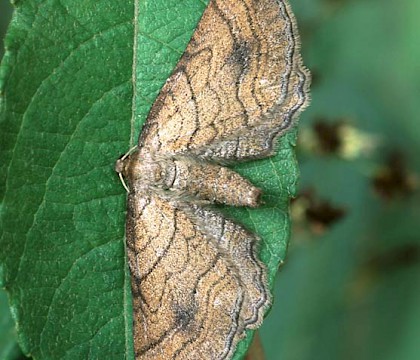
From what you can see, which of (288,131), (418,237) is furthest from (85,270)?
(418,237)

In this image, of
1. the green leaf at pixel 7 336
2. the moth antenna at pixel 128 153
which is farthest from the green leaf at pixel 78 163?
the green leaf at pixel 7 336

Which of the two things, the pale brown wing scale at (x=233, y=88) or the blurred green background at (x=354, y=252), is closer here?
the pale brown wing scale at (x=233, y=88)

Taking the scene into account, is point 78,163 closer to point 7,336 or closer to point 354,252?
point 7,336

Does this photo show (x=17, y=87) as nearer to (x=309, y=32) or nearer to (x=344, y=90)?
(x=309, y=32)

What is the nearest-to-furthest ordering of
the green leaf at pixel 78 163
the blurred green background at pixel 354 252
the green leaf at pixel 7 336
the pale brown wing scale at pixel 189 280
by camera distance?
the green leaf at pixel 78 163 → the pale brown wing scale at pixel 189 280 → the green leaf at pixel 7 336 → the blurred green background at pixel 354 252

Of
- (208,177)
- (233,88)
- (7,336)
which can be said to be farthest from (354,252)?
(7,336)

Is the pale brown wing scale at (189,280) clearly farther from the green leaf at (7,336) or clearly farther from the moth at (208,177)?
the green leaf at (7,336)
